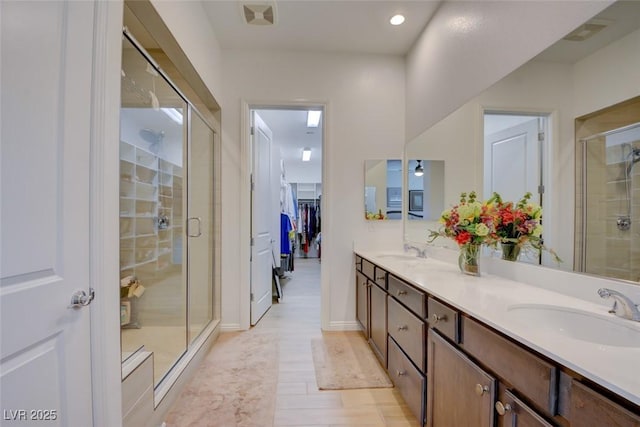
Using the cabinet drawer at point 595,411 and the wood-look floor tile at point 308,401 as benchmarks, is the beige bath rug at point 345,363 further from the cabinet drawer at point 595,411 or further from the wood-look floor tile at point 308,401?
the cabinet drawer at point 595,411

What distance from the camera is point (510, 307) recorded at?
3.43 feet

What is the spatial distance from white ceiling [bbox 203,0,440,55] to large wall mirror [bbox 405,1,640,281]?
1081 mm

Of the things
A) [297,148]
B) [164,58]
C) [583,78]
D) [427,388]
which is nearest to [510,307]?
[427,388]

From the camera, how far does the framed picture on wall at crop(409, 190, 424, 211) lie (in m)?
2.60

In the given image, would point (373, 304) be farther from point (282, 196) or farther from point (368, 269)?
point (282, 196)

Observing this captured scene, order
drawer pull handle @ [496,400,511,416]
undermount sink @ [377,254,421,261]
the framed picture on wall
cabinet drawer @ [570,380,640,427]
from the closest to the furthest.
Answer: cabinet drawer @ [570,380,640,427], drawer pull handle @ [496,400,511,416], undermount sink @ [377,254,421,261], the framed picture on wall

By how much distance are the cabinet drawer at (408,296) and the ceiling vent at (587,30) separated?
1.31 metres

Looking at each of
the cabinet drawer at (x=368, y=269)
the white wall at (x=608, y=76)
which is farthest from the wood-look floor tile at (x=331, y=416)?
the white wall at (x=608, y=76)

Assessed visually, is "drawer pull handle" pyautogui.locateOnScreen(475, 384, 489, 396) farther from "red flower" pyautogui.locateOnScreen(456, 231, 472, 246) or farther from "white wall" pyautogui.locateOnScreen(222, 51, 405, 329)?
"white wall" pyautogui.locateOnScreen(222, 51, 405, 329)

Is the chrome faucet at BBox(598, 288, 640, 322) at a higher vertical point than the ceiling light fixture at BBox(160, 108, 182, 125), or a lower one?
lower

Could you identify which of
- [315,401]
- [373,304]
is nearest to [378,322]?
[373,304]

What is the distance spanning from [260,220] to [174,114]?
4.31ft

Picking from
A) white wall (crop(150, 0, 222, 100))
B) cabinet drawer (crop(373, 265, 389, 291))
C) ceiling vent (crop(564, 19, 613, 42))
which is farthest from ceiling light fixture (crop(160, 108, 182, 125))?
ceiling vent (crop(564, 19, 613, 42))

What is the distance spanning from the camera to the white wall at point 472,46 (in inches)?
51.2
